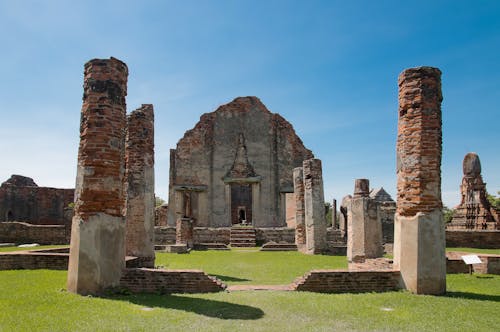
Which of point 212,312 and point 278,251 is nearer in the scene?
point 212,312

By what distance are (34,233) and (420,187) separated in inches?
735

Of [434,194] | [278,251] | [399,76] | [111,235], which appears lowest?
[278,251]

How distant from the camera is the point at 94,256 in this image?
23.7 ft

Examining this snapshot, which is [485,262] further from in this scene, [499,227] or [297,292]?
[499,227]

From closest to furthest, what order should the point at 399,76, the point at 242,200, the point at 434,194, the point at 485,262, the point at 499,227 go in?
the point at 434,194 < the point at 399,76 < the point at 485,262 < the point at 499,227 < the point at 242,200

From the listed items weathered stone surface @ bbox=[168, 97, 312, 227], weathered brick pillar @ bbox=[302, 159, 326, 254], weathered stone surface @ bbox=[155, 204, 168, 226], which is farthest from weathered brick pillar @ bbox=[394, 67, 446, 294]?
weathered stone surface @ bbox=[155, 204, 168, 226]

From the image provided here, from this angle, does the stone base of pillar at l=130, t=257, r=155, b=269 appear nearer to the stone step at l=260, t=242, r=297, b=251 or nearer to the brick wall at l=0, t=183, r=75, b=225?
the stone step at l=260, t=242, r=297, b=251

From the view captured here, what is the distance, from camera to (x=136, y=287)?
7.42 m

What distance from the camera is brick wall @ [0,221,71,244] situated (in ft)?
66.4

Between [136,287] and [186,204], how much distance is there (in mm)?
21444

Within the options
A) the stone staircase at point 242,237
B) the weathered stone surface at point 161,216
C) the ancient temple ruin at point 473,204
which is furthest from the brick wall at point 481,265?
the weathered stone surface at point 161,216

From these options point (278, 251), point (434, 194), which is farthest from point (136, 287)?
point (278, 251)

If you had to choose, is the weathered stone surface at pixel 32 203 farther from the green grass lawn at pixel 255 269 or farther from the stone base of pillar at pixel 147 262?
the stone base of pillar at pixel 147 262

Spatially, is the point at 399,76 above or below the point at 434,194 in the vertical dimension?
above
